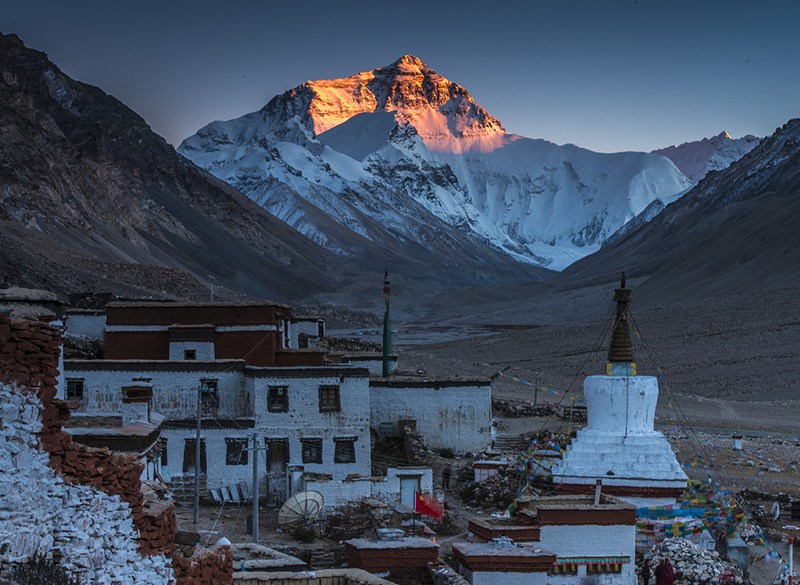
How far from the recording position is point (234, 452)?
71.3ft

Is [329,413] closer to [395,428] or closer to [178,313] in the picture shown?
[395,428]

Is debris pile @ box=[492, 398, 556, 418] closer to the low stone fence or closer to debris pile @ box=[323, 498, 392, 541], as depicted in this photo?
debris pile @ box=[323, 498, 392, 541]

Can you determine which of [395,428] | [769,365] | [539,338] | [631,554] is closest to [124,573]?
[631,554]

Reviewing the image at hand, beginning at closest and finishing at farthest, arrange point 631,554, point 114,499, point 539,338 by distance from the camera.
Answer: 1. point 114,499
2. point 631,554
3. point 539,338

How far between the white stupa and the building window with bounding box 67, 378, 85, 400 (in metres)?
10.3

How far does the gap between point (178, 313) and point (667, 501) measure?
14.2m

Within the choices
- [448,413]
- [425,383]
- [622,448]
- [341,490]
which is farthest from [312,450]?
[622,448]


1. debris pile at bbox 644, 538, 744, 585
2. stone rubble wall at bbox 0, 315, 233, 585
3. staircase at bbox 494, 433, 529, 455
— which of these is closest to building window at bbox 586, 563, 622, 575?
debris pile at bbox 644, 538, 744, 585

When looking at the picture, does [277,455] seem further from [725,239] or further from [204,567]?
[725,239]

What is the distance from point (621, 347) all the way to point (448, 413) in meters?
9.02

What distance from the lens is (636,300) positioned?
3804 inches

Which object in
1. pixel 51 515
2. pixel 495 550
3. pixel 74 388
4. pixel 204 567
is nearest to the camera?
pixel 51 515

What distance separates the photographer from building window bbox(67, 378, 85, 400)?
22016 millimetres

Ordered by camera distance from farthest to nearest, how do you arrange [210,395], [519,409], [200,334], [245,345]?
[519,409], [245,345], [200,334], [210,395]
